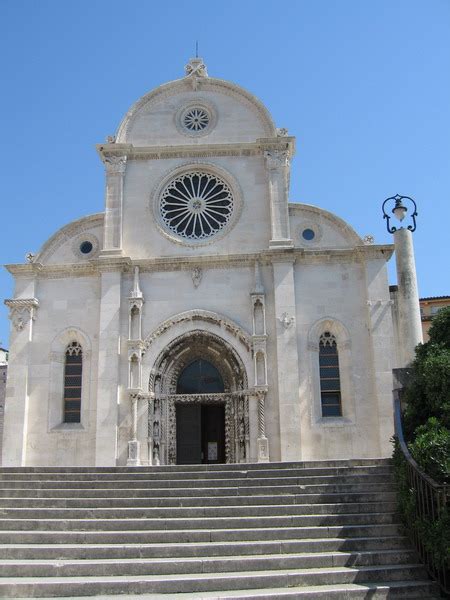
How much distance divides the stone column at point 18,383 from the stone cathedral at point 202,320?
48 millimetres

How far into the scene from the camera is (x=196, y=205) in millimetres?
24641

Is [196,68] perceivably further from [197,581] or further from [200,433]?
[197,581]

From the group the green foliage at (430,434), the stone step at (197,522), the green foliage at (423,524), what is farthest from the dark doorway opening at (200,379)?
the green foliage at (423,524)

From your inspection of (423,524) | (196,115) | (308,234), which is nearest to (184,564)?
(423,524)

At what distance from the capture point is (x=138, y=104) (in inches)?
1008

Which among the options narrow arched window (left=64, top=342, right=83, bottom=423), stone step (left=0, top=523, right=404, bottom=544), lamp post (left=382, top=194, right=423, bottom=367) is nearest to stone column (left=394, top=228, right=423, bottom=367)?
lamp post (left=382, top=194, right=423, bottom=367)

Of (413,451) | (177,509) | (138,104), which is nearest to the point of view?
(413,451)

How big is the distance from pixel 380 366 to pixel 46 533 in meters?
13.0

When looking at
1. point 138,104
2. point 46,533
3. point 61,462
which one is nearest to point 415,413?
point 46,533

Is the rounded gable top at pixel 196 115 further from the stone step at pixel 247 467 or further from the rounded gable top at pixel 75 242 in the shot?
the stone step at pixel 247 467

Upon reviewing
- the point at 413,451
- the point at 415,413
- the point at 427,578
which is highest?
the point at 415,413

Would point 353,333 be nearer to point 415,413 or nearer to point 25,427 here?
point 415,413

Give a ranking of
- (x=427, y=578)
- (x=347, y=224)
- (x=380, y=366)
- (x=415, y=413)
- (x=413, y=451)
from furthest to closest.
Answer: (x=347, y=224) → (x=380, y=366) → (x=415, y=413) → (x=413, y=451) → (x=427, y=578)

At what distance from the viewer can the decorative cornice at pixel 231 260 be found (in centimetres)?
2291
